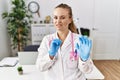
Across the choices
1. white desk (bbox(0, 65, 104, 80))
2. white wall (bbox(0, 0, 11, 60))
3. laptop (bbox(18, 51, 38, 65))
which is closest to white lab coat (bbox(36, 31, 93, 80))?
white desk (bbox(0, 65, 104, 80))

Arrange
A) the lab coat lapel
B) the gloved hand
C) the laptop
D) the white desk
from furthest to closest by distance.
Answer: the laptop
the white desk
the lab coat lapel
the gloved hand

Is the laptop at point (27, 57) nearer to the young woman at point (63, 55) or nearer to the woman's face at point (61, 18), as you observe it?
the young woman at point (63, 55)

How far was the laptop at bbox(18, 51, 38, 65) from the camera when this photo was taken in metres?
1.89

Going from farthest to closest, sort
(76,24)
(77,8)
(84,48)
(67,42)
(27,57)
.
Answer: (77,8) < (76,24) < (27,57) < (67,42) < (84,48)

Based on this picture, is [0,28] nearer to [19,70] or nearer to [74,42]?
[19,70]

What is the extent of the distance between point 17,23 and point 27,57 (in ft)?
6.79

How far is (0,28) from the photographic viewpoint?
Result: 3.53 m

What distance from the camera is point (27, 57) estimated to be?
190 cm

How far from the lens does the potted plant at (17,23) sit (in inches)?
146

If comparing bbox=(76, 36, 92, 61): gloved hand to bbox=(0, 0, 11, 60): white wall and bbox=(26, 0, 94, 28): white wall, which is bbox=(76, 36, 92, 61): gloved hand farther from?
bbox=(26, 0, 94, 28): white wall

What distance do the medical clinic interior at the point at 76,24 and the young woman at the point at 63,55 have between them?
2497mm

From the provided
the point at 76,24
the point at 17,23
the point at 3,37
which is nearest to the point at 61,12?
the point at 76,24

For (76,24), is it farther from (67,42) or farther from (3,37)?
(67,42)

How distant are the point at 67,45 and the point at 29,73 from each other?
70 cm
